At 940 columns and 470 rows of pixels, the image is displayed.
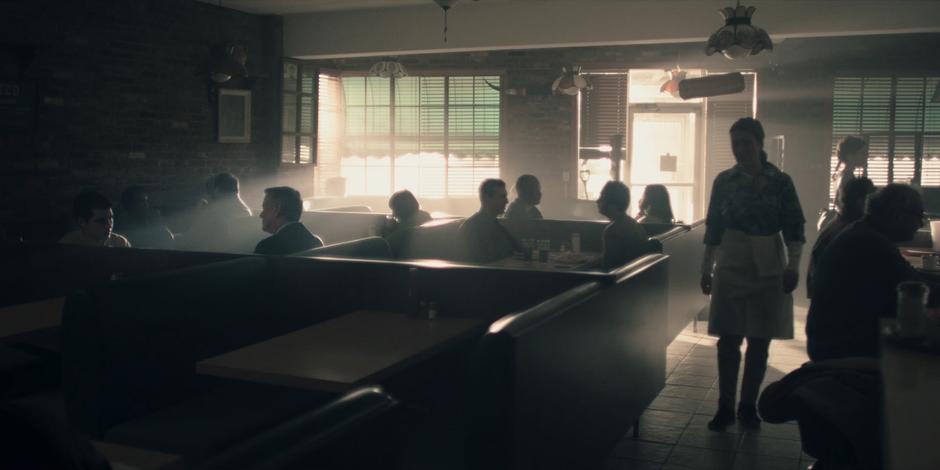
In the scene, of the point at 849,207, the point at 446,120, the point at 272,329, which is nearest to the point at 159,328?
the point at 272,329

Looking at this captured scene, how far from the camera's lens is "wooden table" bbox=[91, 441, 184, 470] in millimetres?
2129

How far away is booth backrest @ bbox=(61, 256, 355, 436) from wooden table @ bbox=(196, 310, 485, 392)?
450mm

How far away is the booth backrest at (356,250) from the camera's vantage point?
14.8 feet

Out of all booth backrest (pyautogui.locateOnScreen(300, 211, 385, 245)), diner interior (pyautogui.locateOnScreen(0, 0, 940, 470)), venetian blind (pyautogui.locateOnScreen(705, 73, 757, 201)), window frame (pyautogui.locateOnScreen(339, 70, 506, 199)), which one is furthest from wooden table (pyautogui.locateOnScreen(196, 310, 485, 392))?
venetian blind (pyautogui.locateOnScreen(705, 73, 757, 201))

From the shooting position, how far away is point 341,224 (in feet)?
27.3

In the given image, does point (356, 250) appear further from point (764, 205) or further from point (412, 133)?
point (412, 133)

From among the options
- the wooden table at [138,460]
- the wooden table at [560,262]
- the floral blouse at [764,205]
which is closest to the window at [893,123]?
the wooden table at [560,262]

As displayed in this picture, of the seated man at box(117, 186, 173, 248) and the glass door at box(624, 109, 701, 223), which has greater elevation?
the glass door at box(624, 109, 701, 223)

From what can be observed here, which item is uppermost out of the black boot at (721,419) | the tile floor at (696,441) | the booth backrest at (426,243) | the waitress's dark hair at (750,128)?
the waitress's dark hair at (750,128)

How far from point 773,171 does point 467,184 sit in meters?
7.85

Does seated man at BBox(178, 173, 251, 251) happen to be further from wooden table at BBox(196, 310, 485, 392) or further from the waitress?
the waitress

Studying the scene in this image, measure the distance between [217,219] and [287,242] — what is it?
249 centimetres

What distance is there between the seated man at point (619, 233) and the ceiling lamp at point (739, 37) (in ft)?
6.54

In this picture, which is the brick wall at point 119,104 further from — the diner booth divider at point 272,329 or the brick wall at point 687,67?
the diner booth divider at point 272,329
